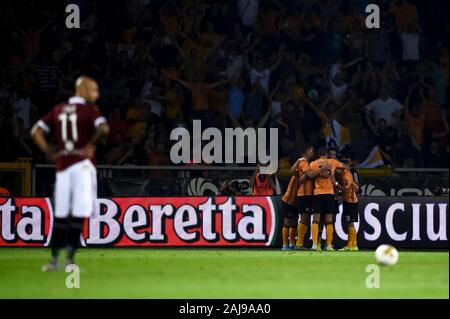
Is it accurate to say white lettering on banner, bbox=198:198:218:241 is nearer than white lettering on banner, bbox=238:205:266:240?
Yes

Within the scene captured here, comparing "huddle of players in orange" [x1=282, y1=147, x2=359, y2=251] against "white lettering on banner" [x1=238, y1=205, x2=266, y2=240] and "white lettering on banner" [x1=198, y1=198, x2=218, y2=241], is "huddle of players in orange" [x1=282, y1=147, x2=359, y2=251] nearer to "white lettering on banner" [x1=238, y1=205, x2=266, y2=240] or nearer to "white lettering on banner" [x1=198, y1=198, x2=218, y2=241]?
"white lettering on banner" [x1=238, y1=205, x2=266, y2=240]

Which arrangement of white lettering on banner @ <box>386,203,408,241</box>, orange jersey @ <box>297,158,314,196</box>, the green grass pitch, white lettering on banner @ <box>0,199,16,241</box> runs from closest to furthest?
the green grass pitch → white lettering on banner @ <box>0,199,16,241</box> → orange jersey @ <box>297,158,314,196</box> → white lettering on banner @ <box>386,203,408,241</box>

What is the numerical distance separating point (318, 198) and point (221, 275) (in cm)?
526

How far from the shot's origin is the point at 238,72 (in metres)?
24.9

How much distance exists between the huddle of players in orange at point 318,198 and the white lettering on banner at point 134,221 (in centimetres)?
239

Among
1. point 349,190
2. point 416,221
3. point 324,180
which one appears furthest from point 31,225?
point 416,221

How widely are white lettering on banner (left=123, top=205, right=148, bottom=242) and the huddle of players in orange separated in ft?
7.85

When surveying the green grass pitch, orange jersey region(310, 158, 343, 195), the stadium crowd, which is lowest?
the green grass pitch

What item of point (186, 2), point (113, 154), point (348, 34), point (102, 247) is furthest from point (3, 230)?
point (348, 34)

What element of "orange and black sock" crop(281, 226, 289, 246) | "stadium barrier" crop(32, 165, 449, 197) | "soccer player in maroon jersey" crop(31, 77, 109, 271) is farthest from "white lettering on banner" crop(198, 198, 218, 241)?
"soccer player in maroon jersey" crop(31, 77, 109, 271)

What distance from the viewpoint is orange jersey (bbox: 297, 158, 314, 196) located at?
2131 cm

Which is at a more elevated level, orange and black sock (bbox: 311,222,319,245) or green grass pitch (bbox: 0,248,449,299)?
orange and black sock (bbox: 311,222,319,245)

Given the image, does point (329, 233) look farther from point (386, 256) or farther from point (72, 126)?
point (72, 126)

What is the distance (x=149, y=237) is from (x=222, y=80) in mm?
4715
